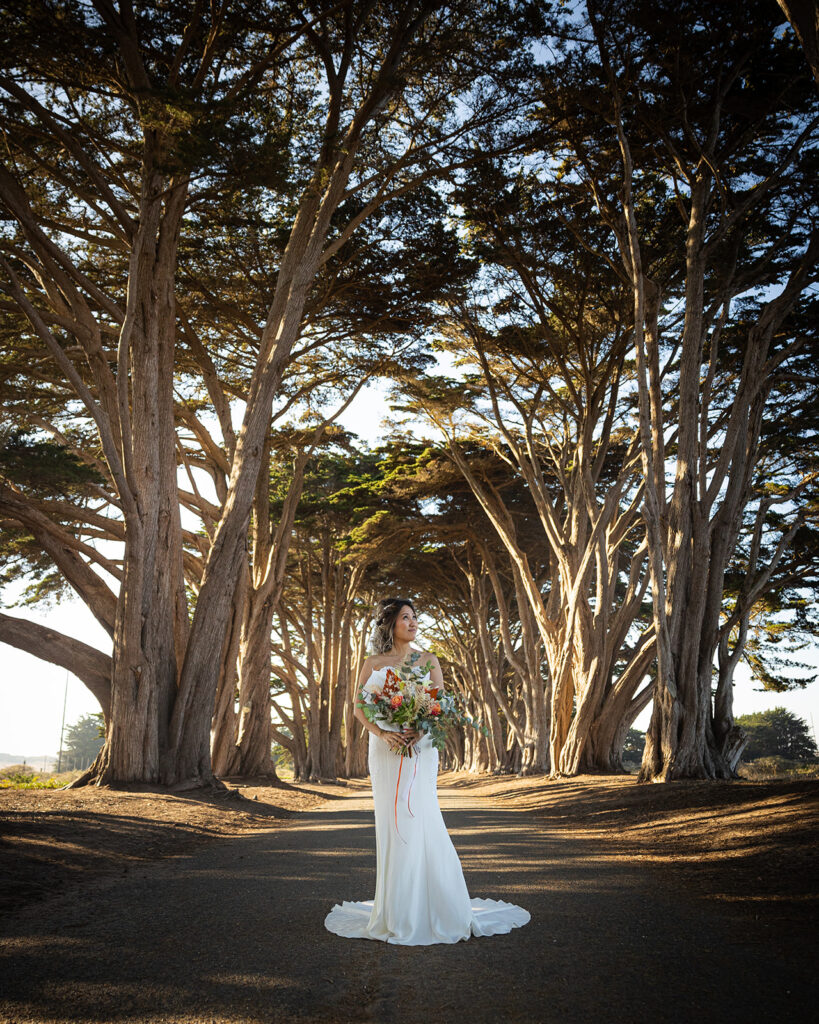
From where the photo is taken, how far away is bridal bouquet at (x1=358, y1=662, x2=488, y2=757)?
13.1 ft

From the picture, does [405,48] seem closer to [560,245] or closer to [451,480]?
[560,245]

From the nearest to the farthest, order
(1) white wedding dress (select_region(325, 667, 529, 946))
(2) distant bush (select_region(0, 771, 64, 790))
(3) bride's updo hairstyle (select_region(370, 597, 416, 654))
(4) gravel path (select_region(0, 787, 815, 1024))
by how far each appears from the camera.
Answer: (4) gravel path (select_region(0, 787, 815, 1024))
(1) white wedding dress (select_region(325, 667, 529, 946))
(3) bride's updo hairstyle (select_region(370, 597, 416, 654))
(2) distant bush (select_region(0, 771, 64, 790))

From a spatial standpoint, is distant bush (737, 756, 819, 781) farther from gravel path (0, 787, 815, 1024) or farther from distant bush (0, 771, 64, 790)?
distant bush (0, 771, 64, 790)

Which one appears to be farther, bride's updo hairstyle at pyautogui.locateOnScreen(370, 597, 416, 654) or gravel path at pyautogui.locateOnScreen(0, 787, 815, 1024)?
bride's updo hairstyle at pyautogui.locateOnScreen(370, 597, 416, 654)

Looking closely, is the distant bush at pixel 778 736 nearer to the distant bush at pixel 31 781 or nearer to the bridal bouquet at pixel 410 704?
the distant bush at pixel 31 781

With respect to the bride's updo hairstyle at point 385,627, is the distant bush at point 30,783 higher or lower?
lower

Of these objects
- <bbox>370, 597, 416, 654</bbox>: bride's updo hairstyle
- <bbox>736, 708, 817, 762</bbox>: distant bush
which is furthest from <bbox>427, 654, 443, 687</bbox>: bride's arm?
<bbox>736, 708, 817, 762</bbox>: distant bush

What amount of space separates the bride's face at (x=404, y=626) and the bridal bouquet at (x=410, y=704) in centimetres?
21

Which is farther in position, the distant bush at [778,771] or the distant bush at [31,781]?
the distant bush at [778,771]

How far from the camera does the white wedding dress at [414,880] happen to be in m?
3.54

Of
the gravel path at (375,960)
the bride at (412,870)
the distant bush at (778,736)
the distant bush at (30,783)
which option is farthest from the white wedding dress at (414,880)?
the distant bush at (778,736)

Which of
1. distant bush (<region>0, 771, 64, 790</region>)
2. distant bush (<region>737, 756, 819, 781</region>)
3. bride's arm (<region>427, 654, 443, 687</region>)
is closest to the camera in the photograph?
bride's arm (<region>427, 654, 443, 687</region>)

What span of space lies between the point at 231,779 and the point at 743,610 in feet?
31.5

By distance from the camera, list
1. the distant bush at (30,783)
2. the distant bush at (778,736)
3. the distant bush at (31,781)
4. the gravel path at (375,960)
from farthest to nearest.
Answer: the distant bush at (778,736) → the distant bush at (30,783) → the distant bush at (31,781) → the gravel path at (375,960)
